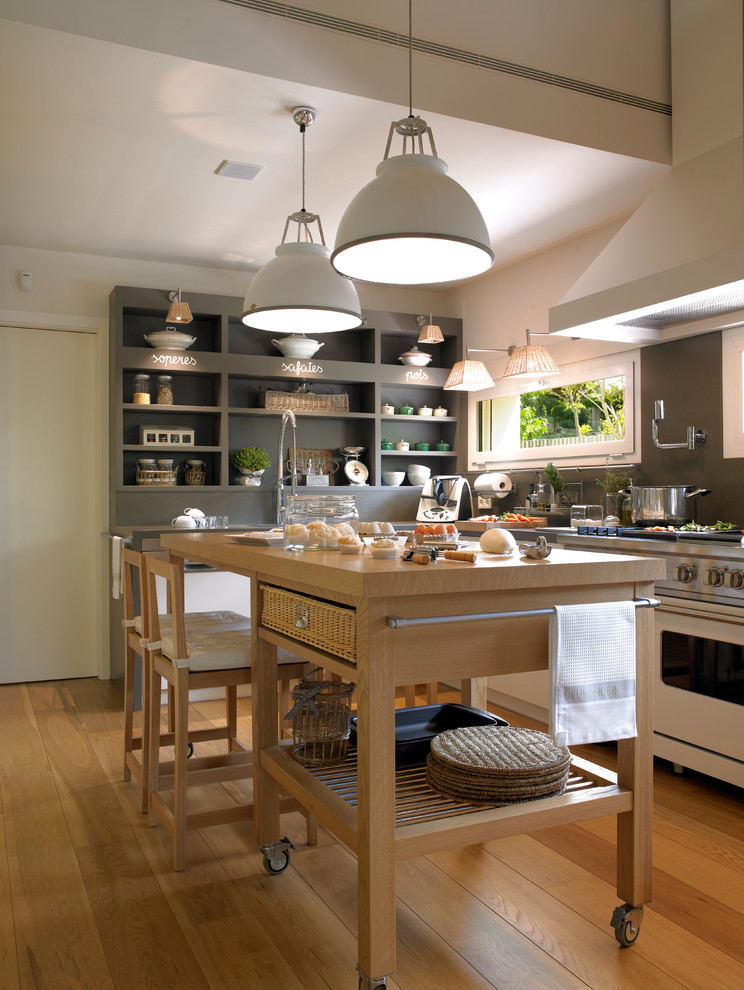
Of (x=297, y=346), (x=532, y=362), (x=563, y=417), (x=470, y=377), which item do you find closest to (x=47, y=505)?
(x=297, y=346)

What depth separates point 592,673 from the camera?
180 centimetres

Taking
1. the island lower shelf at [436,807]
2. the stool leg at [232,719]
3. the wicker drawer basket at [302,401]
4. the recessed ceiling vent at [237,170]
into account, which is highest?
the recessed ceiling vent at [237,170]

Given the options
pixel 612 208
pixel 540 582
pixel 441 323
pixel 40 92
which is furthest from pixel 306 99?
pixel 441 323

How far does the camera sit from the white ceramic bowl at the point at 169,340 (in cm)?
477

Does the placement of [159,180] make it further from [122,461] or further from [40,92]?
[122,461]

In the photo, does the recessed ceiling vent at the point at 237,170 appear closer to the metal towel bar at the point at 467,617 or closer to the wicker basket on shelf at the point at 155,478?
the wicker basket on shelf at the point at 155,478

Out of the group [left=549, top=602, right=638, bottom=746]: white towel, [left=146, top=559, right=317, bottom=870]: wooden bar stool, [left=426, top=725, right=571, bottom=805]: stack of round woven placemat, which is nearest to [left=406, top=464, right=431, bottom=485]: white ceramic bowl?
[left=146, top=559, right=317, bottom=870]: wooden bar stool

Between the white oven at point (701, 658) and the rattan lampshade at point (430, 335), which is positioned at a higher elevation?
the rattan lampshade at point (430, 335)

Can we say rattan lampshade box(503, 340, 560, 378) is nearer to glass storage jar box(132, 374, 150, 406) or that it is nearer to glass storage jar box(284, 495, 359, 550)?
glass storage jar box(132, 374, 150, 406)

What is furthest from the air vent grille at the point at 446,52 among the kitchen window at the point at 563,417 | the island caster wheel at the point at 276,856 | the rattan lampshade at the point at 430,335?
the island caster wheel at the point at 276,856

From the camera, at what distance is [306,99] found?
2957 millimetres

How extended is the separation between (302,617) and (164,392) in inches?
130

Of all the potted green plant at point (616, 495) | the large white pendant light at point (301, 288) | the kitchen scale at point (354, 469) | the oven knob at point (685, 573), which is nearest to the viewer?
the large white pendant light at point (301, 288)

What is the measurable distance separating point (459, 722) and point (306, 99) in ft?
7.55
